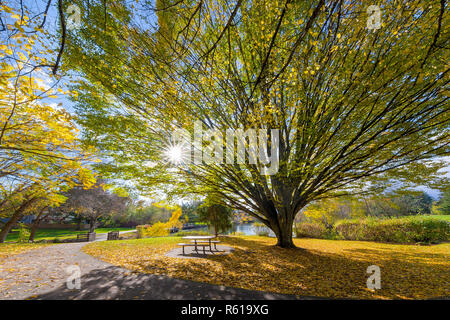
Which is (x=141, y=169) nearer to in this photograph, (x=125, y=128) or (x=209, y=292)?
(x=125, y=128)

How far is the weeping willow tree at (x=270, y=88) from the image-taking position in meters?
4.02

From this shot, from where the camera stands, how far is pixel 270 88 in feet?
20.4

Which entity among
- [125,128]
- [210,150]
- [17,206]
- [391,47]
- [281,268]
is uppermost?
[391,47]

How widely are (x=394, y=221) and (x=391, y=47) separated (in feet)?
43.3

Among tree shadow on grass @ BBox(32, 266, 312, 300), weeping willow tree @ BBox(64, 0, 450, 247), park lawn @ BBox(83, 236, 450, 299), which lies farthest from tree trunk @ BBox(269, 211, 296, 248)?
tree shadow on grass @ BBox(32, 266, 312, 300)

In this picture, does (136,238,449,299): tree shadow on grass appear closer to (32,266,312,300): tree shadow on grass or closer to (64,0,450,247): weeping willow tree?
(32,266,312,300): tree shadow on grass

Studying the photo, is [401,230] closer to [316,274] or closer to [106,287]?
[316,274]

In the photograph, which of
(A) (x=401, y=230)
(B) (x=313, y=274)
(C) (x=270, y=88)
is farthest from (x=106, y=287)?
(A) (x=401, y=230)

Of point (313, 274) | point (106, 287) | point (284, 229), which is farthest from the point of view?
point (284, 229)

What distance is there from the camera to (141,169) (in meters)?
7.38

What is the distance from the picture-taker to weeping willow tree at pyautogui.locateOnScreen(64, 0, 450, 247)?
4.02m

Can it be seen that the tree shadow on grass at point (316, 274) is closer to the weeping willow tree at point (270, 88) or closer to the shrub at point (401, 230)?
the weeping willow tree at point (270, 88)

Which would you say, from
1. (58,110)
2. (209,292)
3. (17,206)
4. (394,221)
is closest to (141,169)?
(58,110)

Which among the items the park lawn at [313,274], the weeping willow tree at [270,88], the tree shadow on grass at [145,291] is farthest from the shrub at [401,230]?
the tree shadow on grass at [145,291]
